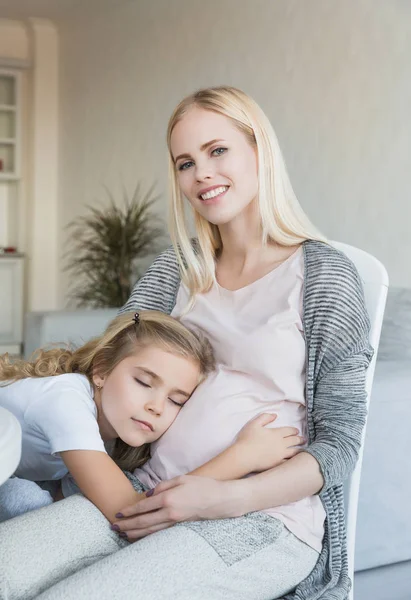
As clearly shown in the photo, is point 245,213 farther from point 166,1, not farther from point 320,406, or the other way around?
point 166,1

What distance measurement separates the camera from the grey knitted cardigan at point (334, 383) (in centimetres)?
148

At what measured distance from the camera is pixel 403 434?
8.07ft

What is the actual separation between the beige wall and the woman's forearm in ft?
7.06

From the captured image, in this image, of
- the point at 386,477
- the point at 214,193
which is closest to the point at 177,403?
the point at 214,193

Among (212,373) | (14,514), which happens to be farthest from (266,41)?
(14,514)

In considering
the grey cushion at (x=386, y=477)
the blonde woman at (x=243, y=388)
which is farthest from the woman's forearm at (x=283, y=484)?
the grey cushion at (x=386, y=477)

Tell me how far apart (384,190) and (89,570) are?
107 inches

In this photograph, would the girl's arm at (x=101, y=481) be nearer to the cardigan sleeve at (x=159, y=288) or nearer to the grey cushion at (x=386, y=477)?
the cardigan sleeve at (x=159, y=288)

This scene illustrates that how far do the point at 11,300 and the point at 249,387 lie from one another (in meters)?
6.14

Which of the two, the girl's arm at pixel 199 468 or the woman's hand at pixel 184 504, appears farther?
the girl's arm at pixel 199 468

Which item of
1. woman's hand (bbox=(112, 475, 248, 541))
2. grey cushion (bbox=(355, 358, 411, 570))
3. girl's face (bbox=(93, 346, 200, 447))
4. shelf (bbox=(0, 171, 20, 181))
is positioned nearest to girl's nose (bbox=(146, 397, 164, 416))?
girl's face (bbox=(93, 346, 200, 447))

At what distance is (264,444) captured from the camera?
1.47 meters

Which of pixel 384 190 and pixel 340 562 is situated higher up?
pixel 384 190

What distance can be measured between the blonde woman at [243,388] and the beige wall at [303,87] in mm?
1834
